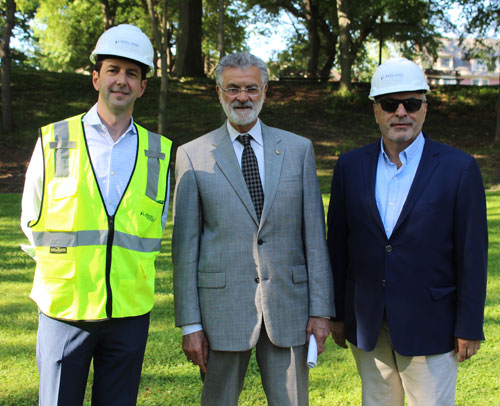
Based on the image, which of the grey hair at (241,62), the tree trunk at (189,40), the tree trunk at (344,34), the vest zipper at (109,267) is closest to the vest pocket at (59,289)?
the vest zipper at (109,267)

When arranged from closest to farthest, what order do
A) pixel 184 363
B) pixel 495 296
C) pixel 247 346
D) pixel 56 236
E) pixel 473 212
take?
pixel 56 236 → pixel 473 212 → pixel 247 346 → pixel 184 363 → pixel 495 296

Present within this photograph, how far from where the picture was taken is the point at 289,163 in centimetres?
323

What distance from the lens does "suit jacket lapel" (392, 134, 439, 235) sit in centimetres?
301

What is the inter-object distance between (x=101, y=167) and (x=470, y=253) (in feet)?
6.65

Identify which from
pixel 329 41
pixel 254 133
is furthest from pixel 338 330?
pixel 329 41

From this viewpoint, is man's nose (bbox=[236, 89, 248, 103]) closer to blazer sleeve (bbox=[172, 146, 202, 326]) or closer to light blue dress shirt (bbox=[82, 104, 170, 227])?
blazer sleeve (bbox=[172, 146, 202, 326])

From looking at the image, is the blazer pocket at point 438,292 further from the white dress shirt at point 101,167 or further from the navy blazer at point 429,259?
the white dress shirt at point 101,167

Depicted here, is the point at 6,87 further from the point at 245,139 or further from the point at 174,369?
the point at 245,139

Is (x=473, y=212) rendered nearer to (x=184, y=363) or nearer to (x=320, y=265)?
(x=320, y=265)

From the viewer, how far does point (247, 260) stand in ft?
10.4

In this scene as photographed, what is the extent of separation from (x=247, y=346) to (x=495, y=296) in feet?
14.4

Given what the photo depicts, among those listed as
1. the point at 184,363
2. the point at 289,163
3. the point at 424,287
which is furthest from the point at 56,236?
the point at 184,363

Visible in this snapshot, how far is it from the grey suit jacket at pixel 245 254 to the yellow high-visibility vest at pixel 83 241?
1.10ft

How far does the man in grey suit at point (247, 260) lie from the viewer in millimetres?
3158
